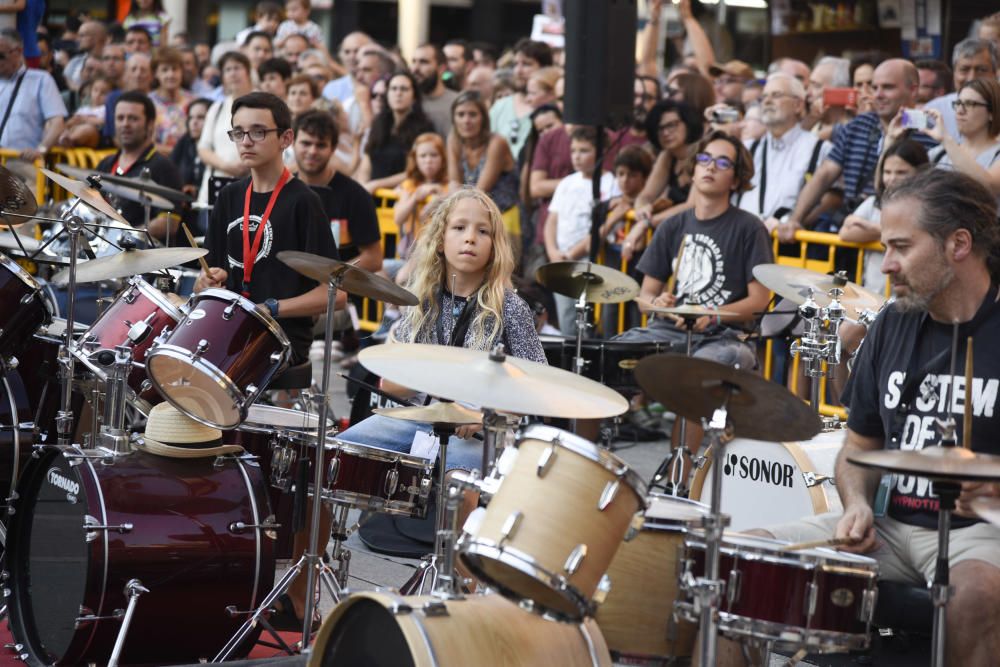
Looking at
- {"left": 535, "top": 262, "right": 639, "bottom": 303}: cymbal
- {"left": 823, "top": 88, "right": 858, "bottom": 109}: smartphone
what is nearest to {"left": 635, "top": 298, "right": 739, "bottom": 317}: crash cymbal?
{"left": 535, "top": 262, "right": 639, "bottom": 303}: cymbal

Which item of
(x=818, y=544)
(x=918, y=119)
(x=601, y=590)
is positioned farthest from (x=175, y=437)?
(x=918, y=119)

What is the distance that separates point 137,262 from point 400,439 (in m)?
1.24

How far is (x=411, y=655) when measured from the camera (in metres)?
3.68

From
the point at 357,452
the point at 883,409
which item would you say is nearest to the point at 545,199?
the point at 357,452

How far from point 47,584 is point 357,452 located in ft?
3.78

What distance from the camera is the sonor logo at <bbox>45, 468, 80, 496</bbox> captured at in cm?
466

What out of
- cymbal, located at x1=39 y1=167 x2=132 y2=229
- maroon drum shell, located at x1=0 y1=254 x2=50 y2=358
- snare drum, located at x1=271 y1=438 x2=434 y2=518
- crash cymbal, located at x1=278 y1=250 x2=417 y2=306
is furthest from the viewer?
cymbal, located at x1=39 y1=167 x2=132 y2=229

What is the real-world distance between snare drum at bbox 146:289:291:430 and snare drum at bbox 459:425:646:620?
4.70 ft

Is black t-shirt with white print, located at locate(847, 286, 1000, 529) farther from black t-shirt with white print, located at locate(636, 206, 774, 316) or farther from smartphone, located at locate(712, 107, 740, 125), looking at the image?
smartphone, located at locate(712, 107, 740, 125)

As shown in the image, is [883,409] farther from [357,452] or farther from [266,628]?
[266,628]

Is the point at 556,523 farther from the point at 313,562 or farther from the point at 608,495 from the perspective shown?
the point at 313,562

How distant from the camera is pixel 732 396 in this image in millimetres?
3715

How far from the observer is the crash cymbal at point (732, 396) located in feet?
12.0

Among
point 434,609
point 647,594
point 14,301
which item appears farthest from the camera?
point 14,301
